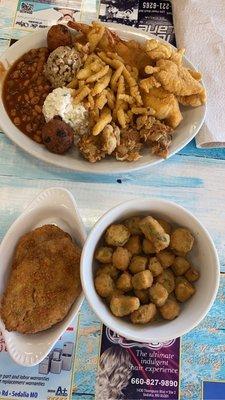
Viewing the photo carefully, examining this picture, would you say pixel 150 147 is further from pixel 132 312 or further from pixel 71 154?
pixel 132 312

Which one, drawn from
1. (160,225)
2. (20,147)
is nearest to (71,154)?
(20,147)

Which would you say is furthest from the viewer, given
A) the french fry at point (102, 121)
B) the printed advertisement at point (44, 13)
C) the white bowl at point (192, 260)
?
the printed advertisement at point (44, 13)

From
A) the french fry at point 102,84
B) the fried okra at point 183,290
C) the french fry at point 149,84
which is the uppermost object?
the french fry at point 149,84

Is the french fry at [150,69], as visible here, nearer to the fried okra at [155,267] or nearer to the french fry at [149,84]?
the french fry at [149,84]

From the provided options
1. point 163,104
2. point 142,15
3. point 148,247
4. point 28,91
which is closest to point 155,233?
point 148,247

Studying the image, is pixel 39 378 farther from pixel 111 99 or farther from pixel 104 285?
pixel 111 99

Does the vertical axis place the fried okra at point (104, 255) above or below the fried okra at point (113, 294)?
above

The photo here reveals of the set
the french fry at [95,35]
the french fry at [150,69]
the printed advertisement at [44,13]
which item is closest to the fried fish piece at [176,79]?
the french fry at [150,69]
